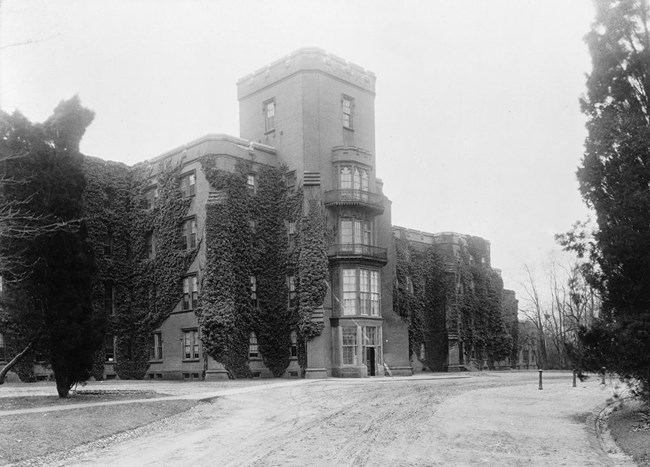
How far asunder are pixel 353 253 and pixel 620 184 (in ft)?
82.8

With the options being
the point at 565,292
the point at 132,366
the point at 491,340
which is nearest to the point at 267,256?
the point at 132,366

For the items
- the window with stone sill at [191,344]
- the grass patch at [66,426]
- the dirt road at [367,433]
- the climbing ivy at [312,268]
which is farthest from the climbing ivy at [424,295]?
the grass patch at [66,426]

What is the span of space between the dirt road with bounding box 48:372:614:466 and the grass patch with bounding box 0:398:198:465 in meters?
0.63

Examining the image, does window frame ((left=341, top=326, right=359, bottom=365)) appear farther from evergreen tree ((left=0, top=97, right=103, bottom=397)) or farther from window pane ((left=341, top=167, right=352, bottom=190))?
evergreen tree ((left=0, top=97, right=103, bottom=397))

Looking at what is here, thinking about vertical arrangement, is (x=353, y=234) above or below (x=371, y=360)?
above

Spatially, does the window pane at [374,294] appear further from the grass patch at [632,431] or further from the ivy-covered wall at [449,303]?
the grass patch at [632,431]

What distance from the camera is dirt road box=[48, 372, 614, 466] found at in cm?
1325

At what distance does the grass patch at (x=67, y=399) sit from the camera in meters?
21.7

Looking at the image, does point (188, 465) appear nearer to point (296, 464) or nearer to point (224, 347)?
point (296, 464)

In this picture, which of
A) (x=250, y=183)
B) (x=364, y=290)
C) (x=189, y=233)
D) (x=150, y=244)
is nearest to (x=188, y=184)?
(x=189, y=233)

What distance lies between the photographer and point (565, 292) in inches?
2847

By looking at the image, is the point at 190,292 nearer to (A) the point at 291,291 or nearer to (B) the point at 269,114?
(A) the point at 291,291

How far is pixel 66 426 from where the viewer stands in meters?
16.4

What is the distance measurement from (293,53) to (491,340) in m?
32.1
